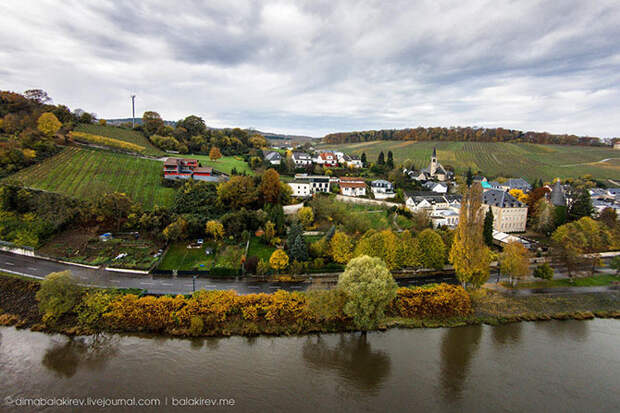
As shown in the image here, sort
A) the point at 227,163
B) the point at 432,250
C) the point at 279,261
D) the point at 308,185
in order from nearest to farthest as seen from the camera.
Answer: the point at 279,261 → the point at 432,250 → the point at 308,185 → the point at 227,163

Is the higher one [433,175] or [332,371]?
[433,175]

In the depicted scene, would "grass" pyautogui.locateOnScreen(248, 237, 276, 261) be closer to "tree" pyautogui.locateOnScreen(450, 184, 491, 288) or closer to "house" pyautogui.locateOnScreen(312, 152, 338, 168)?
"tree" pyautogui.locateOnScreen(450, 184, 491, 288)

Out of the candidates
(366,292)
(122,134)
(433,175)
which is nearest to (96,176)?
(122,134)

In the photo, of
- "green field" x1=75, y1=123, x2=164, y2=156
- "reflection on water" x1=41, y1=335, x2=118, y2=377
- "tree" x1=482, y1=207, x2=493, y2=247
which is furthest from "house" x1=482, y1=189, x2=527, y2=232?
"green field" x1=75, y1=123, x2=164, y2=156

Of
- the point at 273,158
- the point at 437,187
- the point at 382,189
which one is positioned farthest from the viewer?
the point at 273,158

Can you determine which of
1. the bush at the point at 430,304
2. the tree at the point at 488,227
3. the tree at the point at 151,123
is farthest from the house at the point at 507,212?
the tree at the point at 151,123

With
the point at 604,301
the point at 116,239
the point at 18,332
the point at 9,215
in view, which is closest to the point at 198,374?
the point at 18,332

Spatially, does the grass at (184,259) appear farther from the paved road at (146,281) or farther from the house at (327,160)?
the house at (327,160)

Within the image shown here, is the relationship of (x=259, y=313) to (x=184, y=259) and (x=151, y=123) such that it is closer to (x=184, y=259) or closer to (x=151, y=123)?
(x=184, y=259)
